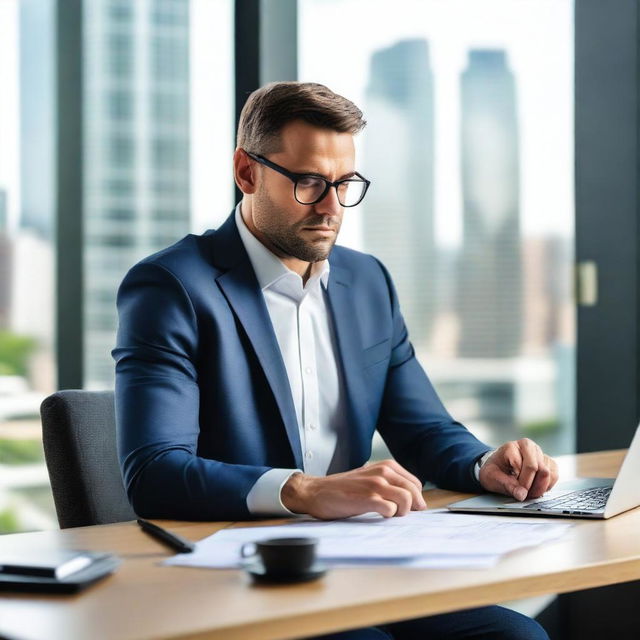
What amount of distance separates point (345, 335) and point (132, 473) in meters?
0.59

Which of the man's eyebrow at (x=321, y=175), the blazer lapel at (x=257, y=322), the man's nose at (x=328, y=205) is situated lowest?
the blazer lapel at (x=257, y=322)

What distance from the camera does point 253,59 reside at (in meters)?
2.64

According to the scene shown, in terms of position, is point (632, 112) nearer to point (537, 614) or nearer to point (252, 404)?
point (537, 614)

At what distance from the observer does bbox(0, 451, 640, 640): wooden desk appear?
906 millimetres

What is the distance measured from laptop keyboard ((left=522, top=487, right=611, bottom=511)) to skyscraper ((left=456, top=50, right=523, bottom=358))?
71.5 inches

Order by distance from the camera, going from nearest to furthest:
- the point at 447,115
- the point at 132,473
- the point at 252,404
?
the point at 132,473 < the point at 252,404 < the point at 447,115

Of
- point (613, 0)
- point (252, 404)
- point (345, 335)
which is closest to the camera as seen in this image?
point (252, 404)

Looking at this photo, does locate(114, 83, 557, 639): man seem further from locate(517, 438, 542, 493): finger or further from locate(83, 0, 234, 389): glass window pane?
locate(83, 0, 234, 389): glass window pane

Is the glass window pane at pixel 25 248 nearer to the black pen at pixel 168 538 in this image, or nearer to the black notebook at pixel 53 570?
the black pen at pixel 168 538

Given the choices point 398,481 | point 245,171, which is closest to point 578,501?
point 398,481

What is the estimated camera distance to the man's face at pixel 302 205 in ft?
6.07

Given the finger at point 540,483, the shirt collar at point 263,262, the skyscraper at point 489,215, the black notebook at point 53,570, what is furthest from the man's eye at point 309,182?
the skyscraper at point 489,215

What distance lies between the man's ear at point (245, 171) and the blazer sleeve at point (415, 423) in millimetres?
370

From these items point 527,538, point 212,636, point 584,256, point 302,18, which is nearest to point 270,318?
point 527,538
